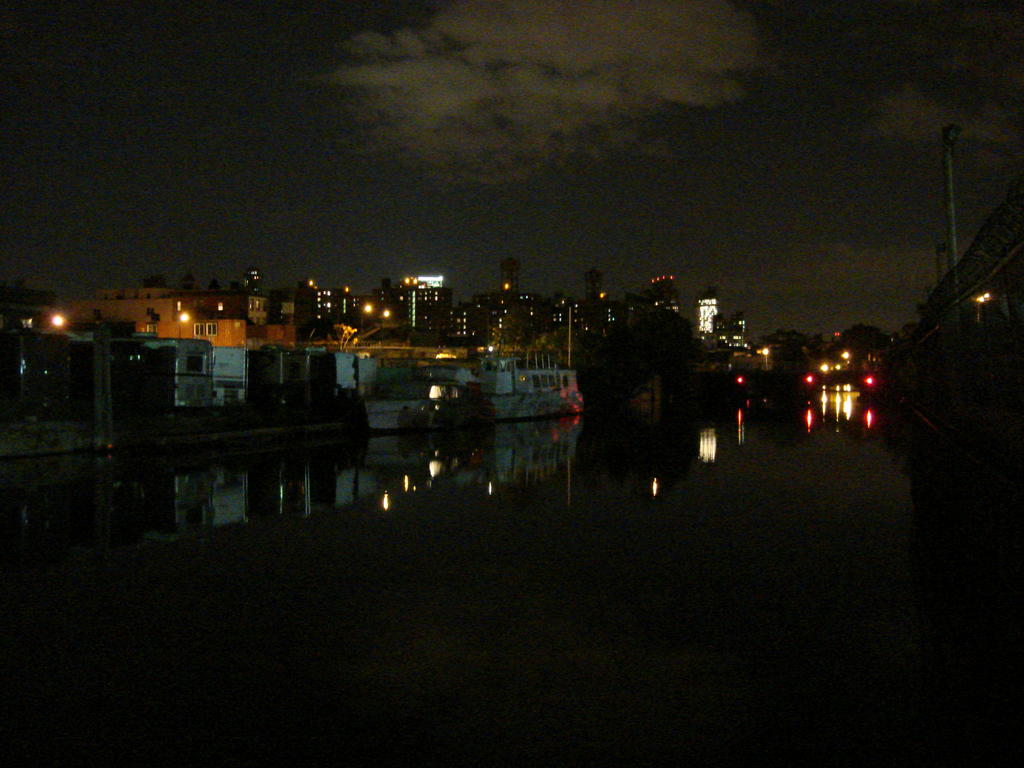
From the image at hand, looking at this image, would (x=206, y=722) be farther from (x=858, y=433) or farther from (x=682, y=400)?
(x=682, y=400)

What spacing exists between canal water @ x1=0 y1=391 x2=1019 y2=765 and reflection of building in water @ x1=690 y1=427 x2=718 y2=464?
658cm

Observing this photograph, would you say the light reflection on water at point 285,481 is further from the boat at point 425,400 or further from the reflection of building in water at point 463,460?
the boat at point 425,400

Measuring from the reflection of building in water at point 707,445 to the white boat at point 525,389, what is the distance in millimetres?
10322

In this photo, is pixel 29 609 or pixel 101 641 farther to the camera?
pixel 29 609

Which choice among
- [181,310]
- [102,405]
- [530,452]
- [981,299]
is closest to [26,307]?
[181,310]

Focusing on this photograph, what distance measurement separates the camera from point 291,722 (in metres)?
5.03

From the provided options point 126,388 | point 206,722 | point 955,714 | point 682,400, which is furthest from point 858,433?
point 682,400

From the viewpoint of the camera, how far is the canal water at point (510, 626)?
4852 mm

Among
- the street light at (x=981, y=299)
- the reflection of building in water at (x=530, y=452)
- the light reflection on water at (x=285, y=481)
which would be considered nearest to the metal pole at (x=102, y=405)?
the light reflection on water at (x=285, y=481)

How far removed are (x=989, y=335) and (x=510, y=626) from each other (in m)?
16.2

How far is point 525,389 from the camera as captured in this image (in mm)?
43875

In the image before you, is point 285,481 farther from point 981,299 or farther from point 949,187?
point 949,187

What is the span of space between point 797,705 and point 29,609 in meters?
6.44

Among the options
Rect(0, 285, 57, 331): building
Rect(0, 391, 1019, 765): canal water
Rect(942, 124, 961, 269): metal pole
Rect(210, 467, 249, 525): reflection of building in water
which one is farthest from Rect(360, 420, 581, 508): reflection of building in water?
Rect(0, 285, 57, 331): building
